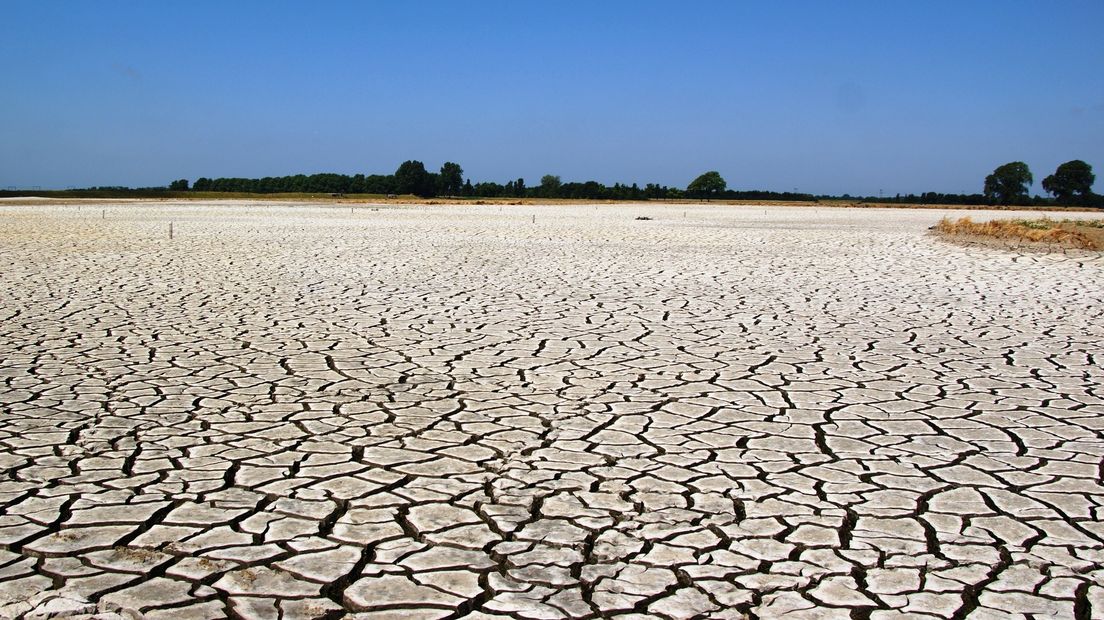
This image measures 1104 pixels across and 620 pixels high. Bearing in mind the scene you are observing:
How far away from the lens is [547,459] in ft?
11.3

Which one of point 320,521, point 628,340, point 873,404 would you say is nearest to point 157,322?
point 628,340

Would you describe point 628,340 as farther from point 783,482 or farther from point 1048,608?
point 1048,608

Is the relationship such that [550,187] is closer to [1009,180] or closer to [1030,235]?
[1009,180]

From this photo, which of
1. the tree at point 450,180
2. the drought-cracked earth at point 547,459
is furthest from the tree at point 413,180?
the drought-cracked earth at point 547,459

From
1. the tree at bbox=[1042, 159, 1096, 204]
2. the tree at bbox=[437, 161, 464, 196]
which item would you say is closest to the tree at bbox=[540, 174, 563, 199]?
the tree at bbox=[437, 161, 464, 196]

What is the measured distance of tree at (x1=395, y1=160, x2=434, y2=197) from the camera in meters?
86.8

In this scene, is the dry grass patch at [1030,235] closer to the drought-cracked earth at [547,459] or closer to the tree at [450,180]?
the drought-cracked earth at [547,459]

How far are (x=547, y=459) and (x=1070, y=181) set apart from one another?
94.6 meters

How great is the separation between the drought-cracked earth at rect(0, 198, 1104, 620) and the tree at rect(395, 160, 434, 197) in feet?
262

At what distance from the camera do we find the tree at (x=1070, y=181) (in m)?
83.8

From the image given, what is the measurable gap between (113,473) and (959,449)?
3.14 metres

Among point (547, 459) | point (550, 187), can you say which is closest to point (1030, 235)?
point (547, 459)

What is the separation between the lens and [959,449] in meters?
3.62

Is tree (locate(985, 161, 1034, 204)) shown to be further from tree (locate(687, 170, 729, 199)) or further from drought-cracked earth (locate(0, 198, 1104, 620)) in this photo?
drought-cracked earth (locate(0, 198, 1104, 620))
